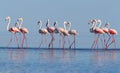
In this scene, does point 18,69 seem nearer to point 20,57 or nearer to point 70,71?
point 70,71

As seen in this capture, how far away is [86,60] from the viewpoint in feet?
67.6

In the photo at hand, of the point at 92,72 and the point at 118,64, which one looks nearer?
the point at 92,72

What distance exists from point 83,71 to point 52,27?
13.8m

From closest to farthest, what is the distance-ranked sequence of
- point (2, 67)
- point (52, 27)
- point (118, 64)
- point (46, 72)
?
point (46, 72), point (2, 67), point (118, 64), point (52, 27)

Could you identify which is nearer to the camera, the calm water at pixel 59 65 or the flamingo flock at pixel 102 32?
the calm water at pixel 59 65

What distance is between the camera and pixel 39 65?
18234mm

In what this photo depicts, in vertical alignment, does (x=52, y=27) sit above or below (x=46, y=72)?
above

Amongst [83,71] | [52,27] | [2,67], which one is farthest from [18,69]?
[52,27]

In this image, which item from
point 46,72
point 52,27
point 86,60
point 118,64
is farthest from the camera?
point 52,27

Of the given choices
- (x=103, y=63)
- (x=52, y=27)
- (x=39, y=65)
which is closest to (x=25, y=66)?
(x=39, y=65)

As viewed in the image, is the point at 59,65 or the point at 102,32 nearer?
the point at 59,65

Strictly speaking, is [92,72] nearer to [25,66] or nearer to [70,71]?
[70,71]

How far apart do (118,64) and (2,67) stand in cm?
425

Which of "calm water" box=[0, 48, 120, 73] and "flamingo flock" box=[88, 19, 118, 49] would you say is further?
"flamingo flock" box=[88, 19, 118, 49]
